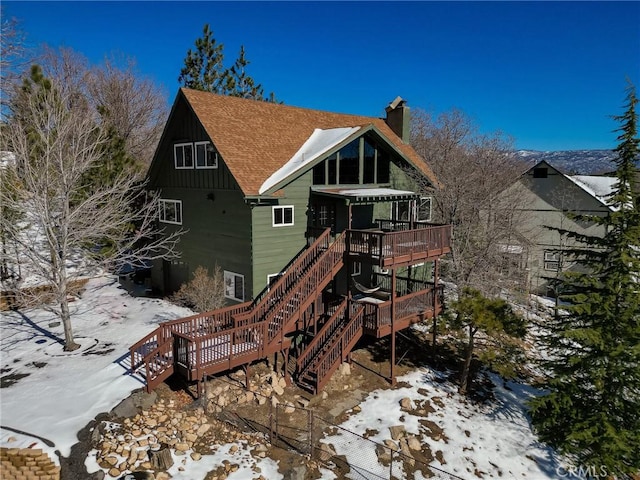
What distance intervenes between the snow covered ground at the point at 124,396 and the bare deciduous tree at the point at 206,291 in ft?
5.10

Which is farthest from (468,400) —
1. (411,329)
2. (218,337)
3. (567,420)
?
(218,337)

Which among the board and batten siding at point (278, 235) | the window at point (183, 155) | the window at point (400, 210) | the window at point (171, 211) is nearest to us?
the board and batten siding at point (278, 235)

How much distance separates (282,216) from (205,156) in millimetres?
4328

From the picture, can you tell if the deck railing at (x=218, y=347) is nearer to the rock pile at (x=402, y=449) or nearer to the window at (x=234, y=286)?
the window at (x=234, y=286)

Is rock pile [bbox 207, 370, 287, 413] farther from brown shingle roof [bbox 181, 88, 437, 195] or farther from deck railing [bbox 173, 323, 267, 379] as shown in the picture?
brown shingle roof [bbox 181, 88, 437, 195]

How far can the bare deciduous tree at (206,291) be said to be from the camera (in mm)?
16422

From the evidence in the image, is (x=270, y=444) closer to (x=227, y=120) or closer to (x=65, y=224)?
(x=65, y=224)

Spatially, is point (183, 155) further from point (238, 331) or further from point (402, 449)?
point (402, 449)

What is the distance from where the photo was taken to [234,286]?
671 inches

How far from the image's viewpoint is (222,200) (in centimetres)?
1706

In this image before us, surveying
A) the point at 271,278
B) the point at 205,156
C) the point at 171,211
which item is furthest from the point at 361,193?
the point at 171,211

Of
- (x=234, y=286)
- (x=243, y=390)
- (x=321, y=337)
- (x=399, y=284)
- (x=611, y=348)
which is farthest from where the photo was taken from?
(x=399, y=284)

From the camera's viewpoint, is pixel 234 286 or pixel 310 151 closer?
pixel 234 286

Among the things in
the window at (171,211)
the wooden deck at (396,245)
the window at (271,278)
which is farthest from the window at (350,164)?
the window at (171,211)
